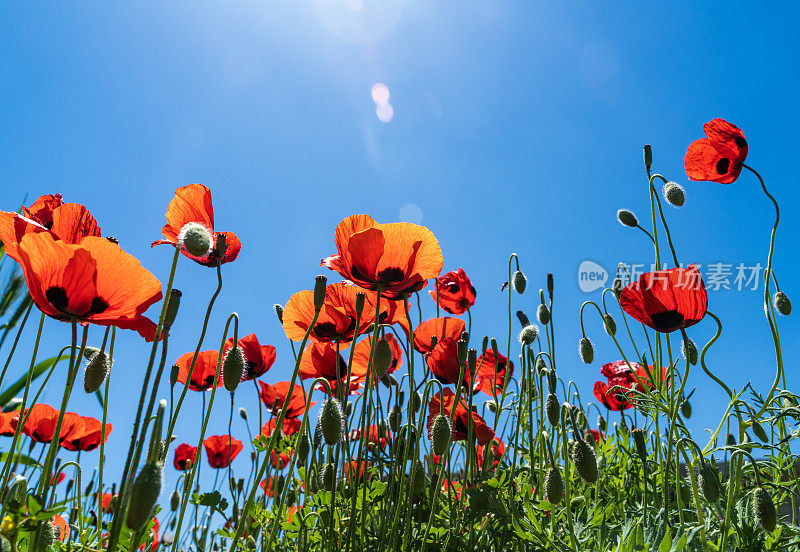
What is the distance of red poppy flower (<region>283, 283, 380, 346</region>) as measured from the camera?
1.96 m

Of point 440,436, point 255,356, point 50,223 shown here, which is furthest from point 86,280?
point 255,356

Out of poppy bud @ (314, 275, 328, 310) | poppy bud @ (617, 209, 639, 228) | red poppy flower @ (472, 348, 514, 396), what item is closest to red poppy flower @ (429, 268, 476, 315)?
red poppy flower @ (472, 348, 514, 396)

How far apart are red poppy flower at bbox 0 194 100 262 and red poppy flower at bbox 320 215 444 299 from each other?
655 millimetres

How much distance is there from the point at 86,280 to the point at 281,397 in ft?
4.85

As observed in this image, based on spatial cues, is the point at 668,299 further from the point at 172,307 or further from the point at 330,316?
the point at 172,307

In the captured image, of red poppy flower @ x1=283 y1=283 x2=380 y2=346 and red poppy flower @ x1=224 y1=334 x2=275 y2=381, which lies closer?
red poppy flower @ x1=283 y1=283 x2=380 y2=346

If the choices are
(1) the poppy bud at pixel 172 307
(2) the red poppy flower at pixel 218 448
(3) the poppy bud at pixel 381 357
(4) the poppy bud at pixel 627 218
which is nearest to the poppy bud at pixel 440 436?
(3) the poppy bud at pixel 381 357

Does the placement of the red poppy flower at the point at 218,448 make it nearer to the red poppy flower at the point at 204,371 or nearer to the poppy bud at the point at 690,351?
the red poppy flower at the point at 204,371

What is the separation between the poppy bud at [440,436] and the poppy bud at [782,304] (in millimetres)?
1480

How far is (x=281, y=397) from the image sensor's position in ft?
8.18

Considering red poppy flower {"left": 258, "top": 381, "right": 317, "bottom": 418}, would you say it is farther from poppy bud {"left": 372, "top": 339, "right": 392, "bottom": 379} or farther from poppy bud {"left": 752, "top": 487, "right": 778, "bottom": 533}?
poppy bud {"left": 752, "top": 487, "right": 778, "bottom": 533}

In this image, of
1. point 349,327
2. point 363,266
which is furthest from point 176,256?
point 349,327

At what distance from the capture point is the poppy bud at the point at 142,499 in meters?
0.84

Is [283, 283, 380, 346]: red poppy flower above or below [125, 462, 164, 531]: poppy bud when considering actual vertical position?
above
